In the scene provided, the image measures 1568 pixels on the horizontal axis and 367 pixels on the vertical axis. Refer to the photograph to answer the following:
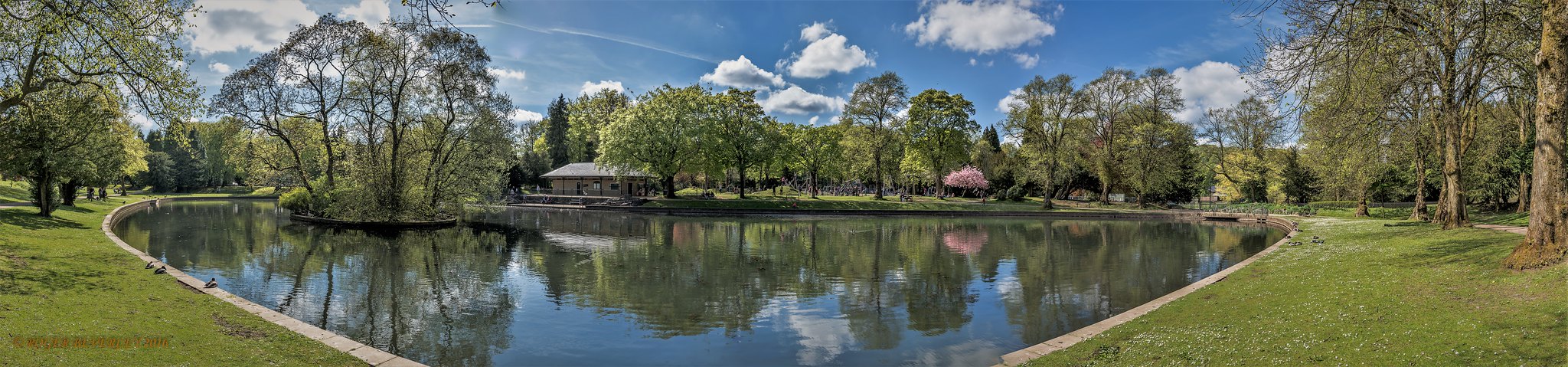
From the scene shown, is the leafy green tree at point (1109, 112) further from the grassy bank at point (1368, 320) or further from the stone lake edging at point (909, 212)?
the grassy bank at point (1368, 320)

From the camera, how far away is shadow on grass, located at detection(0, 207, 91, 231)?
1877cm

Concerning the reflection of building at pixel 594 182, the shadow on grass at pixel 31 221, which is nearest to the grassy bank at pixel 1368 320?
the shadow on grass at pixel 31 221

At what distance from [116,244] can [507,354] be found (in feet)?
51.7

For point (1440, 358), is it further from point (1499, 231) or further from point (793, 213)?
point (793, 213)

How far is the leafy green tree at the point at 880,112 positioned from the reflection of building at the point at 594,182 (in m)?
20.2

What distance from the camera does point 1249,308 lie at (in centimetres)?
952

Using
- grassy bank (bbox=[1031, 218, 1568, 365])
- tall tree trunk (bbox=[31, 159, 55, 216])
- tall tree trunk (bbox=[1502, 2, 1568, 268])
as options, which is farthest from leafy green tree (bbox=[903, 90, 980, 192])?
tall tree trunk (bbox=[31, 159, 55, 216])

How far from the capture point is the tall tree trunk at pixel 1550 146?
8.94 metres

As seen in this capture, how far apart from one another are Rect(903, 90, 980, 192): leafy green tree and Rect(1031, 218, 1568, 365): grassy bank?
40397 mm

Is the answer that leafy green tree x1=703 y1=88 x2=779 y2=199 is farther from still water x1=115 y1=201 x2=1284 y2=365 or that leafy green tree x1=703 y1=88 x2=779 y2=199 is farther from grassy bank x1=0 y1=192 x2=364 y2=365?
grassy bank x1=0 y1=192 x2=364 y2=365

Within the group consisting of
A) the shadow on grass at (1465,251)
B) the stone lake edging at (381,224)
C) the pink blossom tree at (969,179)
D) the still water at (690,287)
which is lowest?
the still water at (690,287)

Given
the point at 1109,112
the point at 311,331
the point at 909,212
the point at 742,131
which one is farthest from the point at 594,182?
the point at 311,331

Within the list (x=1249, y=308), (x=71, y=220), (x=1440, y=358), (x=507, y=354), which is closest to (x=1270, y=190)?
(x=1249, y=308)

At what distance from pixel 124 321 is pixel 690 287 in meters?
9.25
